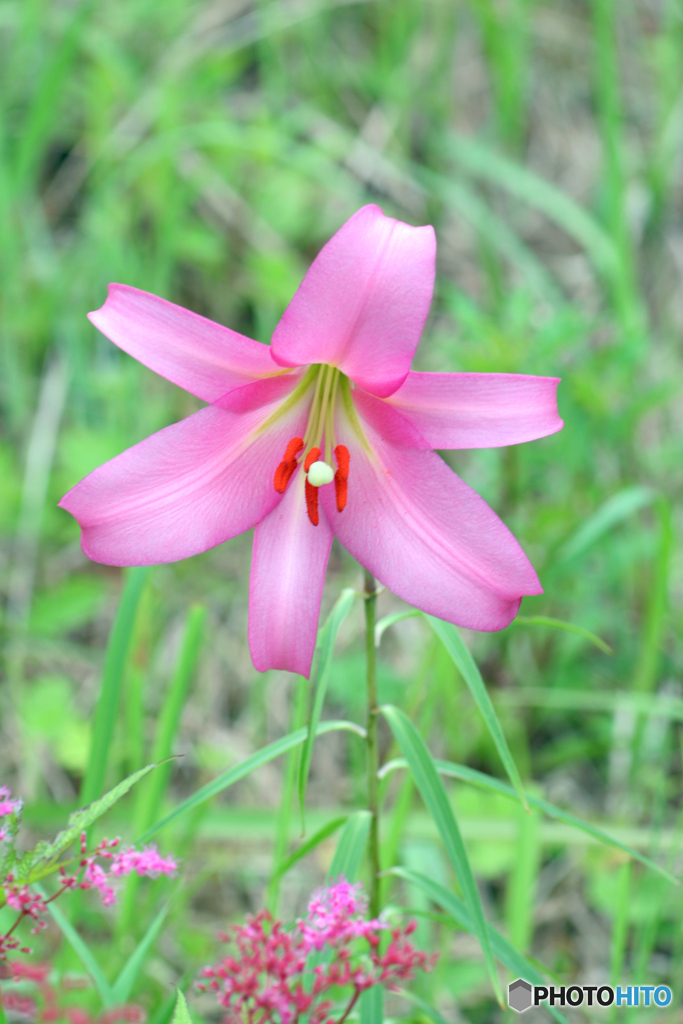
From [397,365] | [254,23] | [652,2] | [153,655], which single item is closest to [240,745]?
[153,655]

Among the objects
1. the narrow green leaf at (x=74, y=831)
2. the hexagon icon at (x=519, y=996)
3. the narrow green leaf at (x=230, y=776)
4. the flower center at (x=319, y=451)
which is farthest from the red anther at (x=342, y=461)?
the hexagon icon at (x=519, y=996)

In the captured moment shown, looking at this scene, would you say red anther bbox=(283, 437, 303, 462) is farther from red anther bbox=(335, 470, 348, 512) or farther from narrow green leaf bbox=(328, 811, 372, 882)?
narrow green leaf bbox=(328, 811, 372, 882)

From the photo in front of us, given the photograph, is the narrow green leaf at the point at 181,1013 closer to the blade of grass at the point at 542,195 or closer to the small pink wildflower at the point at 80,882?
the small pink wildflower at the point at 80,882

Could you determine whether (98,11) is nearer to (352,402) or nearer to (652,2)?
(652,2)

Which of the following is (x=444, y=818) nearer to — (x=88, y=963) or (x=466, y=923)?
(x=466, y=923)

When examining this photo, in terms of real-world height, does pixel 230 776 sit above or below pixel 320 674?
below

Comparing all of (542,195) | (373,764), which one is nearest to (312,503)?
(373,764)
